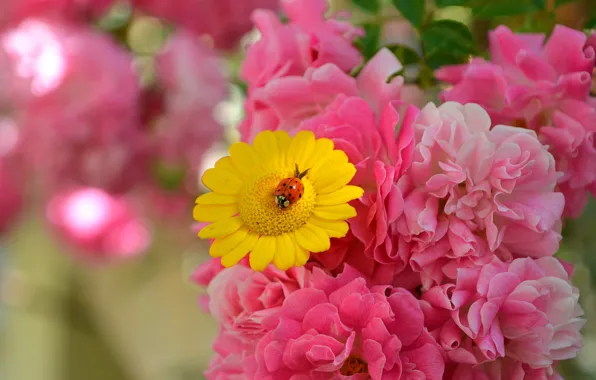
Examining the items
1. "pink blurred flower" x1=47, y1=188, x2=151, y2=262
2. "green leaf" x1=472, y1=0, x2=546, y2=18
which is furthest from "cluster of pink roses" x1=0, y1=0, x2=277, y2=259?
"green leaf" x1=472, y1=0, x2=546, y2=18

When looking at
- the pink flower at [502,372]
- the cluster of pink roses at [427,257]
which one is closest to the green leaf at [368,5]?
the cluster of pink roses at [427,257]

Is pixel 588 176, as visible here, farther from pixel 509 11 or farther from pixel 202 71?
pixel 202 71

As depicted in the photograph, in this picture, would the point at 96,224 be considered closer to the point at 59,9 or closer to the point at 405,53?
the point at 59,9

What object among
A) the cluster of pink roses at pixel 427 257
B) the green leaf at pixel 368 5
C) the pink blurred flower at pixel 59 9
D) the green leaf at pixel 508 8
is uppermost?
the green leaf at pixel 508 8

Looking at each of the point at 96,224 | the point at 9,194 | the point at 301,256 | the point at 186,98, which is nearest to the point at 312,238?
the point at 301,256

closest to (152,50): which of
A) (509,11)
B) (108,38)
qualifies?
(108,38)

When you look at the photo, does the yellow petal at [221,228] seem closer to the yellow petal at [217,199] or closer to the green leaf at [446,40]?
the yellow petal at [217,199]
